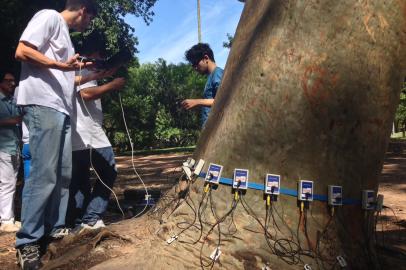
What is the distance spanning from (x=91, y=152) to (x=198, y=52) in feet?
5.88

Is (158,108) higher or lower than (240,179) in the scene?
higher

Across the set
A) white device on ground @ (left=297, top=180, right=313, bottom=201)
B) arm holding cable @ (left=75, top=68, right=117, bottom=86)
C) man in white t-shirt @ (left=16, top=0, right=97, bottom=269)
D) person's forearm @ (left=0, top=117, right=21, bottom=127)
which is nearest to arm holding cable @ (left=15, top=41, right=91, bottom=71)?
man in white t-shirt @ (left=16, top=0, right=97, bottom=269)

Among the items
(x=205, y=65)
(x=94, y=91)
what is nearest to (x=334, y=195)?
(x=94, y=91)

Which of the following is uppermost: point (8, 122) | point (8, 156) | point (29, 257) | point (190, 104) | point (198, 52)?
point (198, 52)

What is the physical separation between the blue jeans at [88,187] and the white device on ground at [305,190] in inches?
71.4

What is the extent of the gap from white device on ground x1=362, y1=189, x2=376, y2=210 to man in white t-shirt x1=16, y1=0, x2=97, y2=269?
77.1 inches

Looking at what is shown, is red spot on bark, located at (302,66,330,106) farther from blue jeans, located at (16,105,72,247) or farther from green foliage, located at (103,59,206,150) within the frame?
green foliage, located at (103,59,206,150)

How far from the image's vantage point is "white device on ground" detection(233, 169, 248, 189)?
7.98 ft

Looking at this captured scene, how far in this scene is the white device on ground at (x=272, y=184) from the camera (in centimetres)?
241

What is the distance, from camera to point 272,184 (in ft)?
7.92

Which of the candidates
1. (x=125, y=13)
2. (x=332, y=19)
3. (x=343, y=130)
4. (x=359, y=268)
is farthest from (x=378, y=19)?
(x=125, y=13)

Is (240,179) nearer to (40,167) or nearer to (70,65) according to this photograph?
(40,167)

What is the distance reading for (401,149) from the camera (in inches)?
614

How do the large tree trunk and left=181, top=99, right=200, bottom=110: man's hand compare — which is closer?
the large tree trunk
